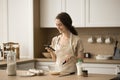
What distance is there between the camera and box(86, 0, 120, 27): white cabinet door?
4312mm

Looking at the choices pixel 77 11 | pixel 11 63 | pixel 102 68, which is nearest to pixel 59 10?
pixel 77 11

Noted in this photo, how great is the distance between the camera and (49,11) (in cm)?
475

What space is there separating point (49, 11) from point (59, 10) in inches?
7.5

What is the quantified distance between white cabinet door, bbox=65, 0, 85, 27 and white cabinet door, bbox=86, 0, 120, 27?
9cm

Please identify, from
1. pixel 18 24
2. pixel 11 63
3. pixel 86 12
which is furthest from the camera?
pixel 18 24

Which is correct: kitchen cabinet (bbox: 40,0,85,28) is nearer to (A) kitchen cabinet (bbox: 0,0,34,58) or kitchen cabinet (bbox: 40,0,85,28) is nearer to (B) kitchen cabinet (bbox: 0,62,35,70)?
(A) kitchen cabinet (bbox: 0,0,34,58)

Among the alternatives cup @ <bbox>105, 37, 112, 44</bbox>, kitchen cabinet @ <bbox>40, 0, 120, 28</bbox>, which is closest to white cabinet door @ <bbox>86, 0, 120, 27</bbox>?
kitchen cabinet @ <bbox>40, 0, 120, 28</bbox>

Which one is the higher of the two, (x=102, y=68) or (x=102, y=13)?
(x=102, y=13)

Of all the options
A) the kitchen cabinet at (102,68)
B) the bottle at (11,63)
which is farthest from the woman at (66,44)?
the kitchen cabinet at (102,68)

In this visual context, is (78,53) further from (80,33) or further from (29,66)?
(80,33)

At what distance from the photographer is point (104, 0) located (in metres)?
4.37

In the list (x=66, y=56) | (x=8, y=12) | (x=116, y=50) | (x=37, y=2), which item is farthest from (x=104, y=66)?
(x=8, y=12)

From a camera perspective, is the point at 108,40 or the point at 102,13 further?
the point at 108,40

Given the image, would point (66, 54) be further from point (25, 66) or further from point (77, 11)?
point (77, 11)
